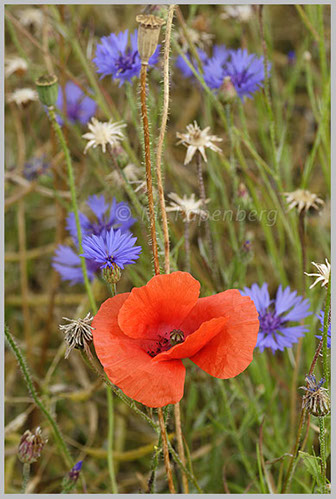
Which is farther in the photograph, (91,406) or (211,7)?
(211,7)

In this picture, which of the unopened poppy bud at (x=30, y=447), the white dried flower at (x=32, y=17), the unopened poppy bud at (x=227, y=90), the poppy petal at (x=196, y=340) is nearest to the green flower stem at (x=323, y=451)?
the poppy petal at (x=196, y=340)

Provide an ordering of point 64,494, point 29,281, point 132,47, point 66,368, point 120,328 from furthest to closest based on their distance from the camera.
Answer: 1. point 29,281
2. point 66,368
3. point 132,47
4. point 64,494
5. point 120,328

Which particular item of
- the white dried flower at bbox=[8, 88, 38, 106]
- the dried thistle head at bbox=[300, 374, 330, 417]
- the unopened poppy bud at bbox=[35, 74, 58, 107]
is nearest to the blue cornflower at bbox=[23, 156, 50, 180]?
the white dried flower at bbox=[8, 88, 38, 106]

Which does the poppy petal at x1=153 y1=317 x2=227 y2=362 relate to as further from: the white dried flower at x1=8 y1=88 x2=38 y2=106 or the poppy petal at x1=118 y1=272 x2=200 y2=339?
the white dried flower at x1=8 y1=88 x2=38 y2=106

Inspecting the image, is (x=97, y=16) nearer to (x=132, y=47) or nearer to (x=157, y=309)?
(x=132, y=47)

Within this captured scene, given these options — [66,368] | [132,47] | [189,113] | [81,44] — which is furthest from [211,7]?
[66,368]

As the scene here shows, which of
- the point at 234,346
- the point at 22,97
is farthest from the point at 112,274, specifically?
the point at 22,97

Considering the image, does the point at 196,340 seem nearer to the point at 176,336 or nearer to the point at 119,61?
the point at 176,336
